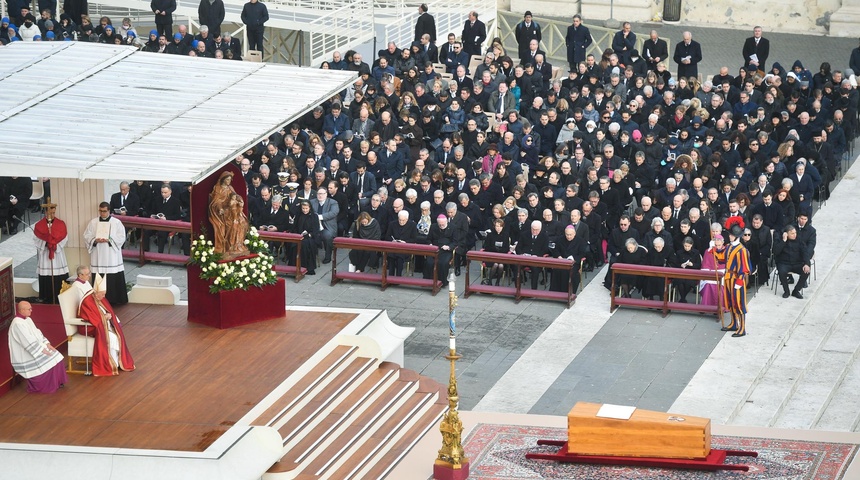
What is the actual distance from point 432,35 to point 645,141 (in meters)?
7.25

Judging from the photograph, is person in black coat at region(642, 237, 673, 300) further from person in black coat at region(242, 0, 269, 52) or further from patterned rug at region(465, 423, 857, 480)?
person in black coat at region(242, 0, 269, 52)

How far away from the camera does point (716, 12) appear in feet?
133

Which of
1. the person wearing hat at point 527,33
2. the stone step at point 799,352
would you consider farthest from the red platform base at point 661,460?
the person wearing hat at point 527,33

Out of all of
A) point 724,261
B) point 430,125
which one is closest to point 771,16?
point 430,125

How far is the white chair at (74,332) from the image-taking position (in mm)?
20375

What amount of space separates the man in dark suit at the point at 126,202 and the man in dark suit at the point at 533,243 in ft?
21.1

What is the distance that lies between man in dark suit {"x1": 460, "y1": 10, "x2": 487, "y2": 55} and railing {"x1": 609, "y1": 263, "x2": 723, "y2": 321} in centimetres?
1052

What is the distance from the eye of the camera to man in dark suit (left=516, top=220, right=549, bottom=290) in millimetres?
26062

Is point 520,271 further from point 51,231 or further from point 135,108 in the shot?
point 51,231

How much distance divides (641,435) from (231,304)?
5.66 metres

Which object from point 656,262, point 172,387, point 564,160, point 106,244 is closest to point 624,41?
point 564,160

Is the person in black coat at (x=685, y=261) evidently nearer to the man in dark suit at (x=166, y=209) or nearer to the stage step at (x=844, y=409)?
the stage step at (x=844, y=409)

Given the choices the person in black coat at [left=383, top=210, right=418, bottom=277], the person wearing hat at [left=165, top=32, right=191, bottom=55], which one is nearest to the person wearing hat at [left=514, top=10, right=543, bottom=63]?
the person wearing hat at [left=165, top=32, right=191, bottom=55]

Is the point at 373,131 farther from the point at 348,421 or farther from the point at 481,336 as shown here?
the point at 348,421
